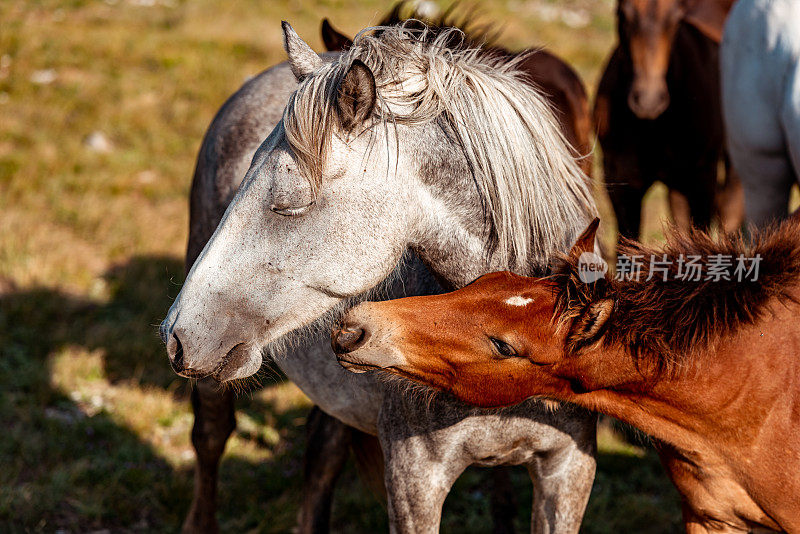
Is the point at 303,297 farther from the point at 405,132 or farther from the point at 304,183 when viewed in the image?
the point at 405,132

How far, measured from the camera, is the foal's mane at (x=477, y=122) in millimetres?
1844

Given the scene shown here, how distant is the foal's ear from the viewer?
6.09 feet

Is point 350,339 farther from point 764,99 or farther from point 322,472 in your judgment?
point 764,99

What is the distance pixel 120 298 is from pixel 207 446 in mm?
2414

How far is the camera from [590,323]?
1.87 m

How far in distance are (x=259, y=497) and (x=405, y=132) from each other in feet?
8.26

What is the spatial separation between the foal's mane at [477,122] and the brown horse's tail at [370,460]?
58.3 inches

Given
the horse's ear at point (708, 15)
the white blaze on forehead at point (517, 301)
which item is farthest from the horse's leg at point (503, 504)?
the horse's ear at point (708, 15)

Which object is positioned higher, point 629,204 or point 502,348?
point 502,348

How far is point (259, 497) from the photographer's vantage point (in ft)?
12.4

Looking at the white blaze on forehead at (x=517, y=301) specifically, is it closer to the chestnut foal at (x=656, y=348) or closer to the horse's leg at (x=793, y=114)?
the chestnut foal at (x=656, y=348)

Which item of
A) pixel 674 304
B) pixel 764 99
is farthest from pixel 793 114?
pixel 674 304

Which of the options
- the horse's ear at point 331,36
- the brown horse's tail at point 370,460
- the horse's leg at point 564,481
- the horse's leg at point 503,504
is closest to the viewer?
the horse's leg at point 564,481

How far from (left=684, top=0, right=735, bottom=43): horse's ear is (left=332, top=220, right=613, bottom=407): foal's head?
12.6 ft
